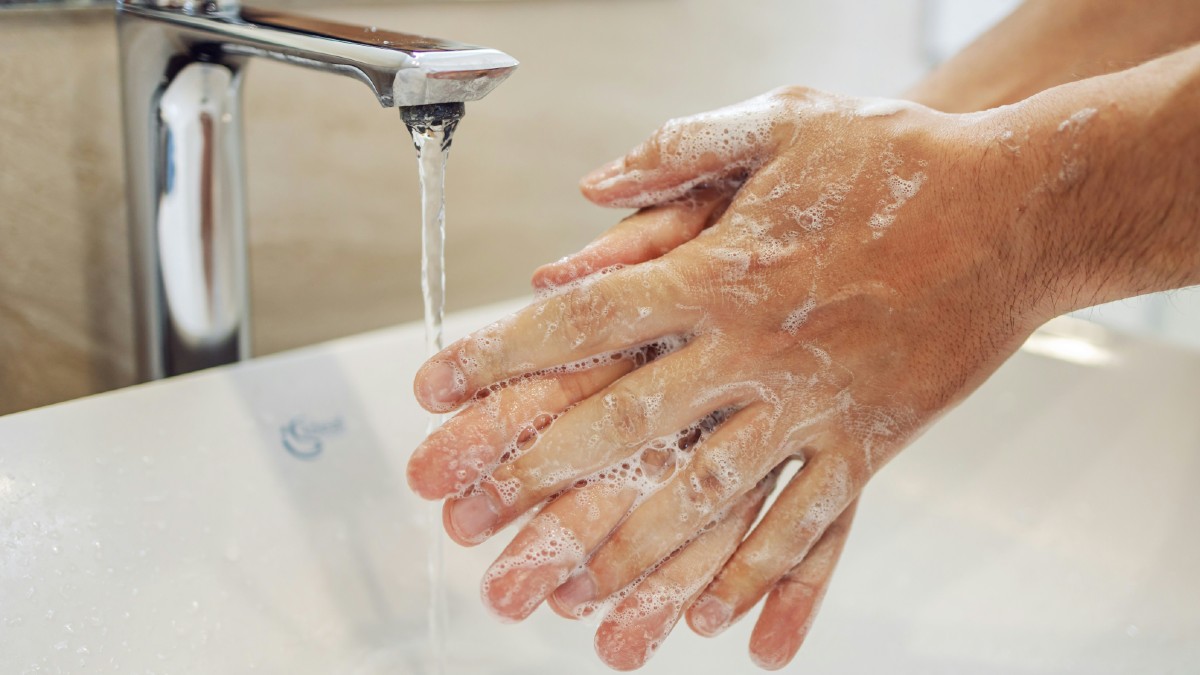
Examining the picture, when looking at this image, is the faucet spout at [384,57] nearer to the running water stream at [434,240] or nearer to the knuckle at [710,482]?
the running water stream at [434,240]

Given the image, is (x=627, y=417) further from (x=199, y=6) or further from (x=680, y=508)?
(x=199, y=6)

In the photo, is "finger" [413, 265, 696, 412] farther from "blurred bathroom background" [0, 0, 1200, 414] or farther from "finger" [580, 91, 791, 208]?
"blurred bathroom background" [0, 0, 1200, 414]

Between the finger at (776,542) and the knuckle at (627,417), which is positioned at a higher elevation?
the knuckle at (627,417)

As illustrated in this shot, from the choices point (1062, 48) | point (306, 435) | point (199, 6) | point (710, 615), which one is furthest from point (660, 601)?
point (1062, 48)

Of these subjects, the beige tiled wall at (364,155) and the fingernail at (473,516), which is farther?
the beige tiled wall at (364,155)

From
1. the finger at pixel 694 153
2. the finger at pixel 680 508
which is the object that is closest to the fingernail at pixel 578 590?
the finger at pixel 680 508

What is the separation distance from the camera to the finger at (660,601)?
537mm

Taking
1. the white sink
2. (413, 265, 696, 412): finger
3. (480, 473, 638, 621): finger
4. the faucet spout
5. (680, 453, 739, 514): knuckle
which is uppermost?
the faucet spout

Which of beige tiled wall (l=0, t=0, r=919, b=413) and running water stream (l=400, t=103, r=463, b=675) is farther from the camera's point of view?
beige tiled wall (l=0, t=0, r=919, b=413)

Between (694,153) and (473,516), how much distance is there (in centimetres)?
22

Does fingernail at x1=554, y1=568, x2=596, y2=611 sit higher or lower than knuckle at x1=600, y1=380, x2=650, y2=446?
lower

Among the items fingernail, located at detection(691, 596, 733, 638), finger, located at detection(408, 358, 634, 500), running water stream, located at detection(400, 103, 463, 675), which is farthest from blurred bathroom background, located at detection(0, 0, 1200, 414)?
fingernail, located at detection(691, 596, 733, 638)

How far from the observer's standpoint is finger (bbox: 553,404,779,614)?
0.54 metres

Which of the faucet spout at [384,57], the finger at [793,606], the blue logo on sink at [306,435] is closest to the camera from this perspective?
the faucet spout at [384,57]
